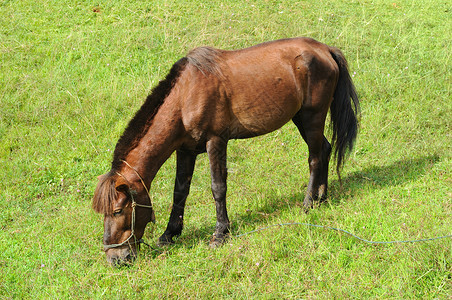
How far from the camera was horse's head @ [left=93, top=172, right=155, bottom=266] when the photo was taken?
4547mm

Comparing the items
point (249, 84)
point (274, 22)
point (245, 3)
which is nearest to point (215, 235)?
point (249, 84)

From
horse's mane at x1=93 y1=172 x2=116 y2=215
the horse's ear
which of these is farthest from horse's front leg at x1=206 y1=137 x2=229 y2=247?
horse's mane at x1=93 y1=172 x2=116 y2=215

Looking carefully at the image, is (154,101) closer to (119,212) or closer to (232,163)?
(119,212)

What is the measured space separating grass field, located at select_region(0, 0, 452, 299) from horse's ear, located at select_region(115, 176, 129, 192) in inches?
29.8

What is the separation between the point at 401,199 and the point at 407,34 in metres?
5.35

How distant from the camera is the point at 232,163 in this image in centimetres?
715

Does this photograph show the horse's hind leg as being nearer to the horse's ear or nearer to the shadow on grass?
the shadow on grass

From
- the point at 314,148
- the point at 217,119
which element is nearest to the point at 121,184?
the point at 217,119

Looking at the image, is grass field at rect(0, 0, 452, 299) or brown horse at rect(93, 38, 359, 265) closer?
grass field at rect(0, 0, 452, 299)

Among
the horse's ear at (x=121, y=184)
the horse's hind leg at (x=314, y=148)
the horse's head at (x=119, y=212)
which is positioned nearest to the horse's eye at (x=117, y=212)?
the horse's head at (x=119, y=212)

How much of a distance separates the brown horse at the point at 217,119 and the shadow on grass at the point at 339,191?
215mm

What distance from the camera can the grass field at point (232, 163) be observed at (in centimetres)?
436

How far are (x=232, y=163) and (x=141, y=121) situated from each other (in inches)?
99.2

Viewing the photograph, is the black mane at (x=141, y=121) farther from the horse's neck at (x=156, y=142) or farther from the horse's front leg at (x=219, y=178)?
the horse's front leg at (x=219, y=178)
